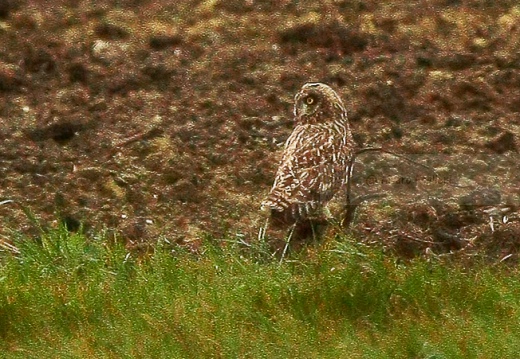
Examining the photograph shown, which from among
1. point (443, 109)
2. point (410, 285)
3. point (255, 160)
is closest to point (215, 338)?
point (410, 285)

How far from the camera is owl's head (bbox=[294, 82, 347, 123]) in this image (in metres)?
8.76

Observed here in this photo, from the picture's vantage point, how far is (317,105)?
8766mm

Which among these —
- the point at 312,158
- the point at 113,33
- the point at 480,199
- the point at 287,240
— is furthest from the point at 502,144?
the point at 113,33

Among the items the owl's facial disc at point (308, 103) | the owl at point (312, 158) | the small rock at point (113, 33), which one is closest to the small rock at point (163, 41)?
the small rock at point (113, 33)

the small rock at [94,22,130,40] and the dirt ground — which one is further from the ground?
the small rock at [94,22,130,40]

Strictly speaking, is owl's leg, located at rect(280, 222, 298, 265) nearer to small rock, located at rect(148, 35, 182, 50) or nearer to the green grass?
the green grass

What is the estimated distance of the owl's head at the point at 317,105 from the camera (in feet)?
28.7

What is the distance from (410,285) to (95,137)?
9.69ft

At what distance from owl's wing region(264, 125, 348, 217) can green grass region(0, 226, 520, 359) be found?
1.91ft

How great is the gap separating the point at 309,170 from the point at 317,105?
0.56 m

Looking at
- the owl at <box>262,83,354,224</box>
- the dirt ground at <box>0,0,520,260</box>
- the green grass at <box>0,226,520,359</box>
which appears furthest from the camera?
the dirt ground at <box>0,0,520,260</box>

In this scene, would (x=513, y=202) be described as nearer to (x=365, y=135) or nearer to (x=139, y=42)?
(x=365, y=135)

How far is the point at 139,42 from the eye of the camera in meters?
9.66

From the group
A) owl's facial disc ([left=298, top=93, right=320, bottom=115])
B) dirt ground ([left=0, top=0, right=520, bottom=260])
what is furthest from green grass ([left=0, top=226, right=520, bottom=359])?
owl's facial disc ([left=298, top=93, right=320, bottom=115])
